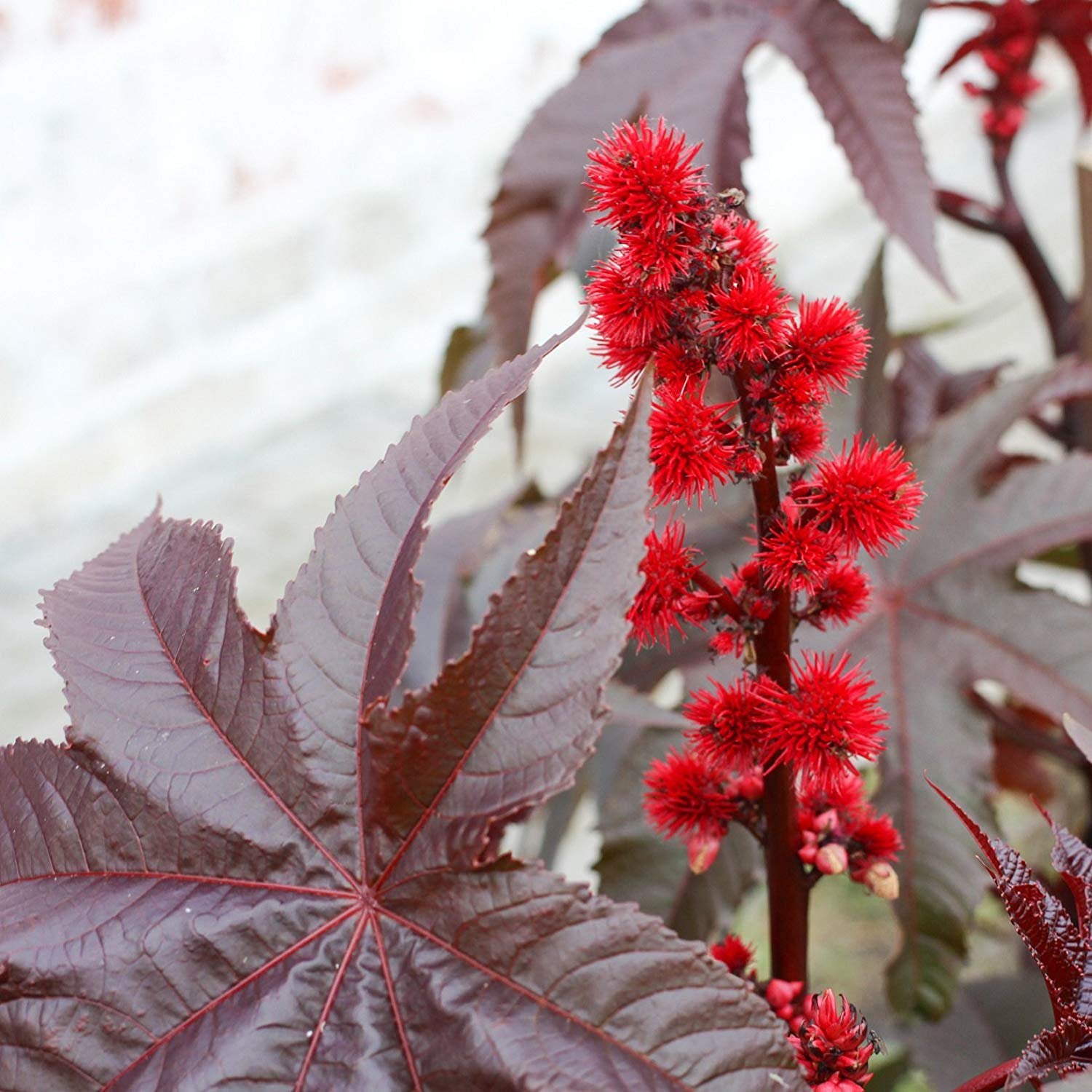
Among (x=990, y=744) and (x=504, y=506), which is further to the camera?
(x=504, y=506)

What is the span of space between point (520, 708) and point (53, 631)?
0.42ft

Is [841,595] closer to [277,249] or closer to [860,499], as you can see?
[860,499]

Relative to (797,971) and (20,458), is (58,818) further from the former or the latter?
(20,458)

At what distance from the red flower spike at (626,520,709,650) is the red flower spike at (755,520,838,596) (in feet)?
0.06

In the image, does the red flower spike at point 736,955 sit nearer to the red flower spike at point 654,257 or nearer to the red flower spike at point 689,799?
the red flower spike at point 689,799

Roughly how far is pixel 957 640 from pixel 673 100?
295mm

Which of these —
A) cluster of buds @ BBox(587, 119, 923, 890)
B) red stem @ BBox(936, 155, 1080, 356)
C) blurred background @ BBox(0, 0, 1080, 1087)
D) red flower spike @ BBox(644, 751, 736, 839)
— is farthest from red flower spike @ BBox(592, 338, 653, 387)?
blurred background @ BBox(0, 0, 1080, 1087)

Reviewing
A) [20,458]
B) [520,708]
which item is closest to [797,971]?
[520,708]

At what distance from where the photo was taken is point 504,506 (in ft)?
2.38

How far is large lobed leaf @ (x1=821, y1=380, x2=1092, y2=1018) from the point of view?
1.61 feet

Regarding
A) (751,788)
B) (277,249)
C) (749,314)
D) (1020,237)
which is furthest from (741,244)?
(277,249)

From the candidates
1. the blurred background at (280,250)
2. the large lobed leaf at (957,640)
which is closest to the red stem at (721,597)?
the large lobed leaf at (957,640)

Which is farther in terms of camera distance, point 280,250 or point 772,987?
point 280,250

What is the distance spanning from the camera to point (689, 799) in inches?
11.9
